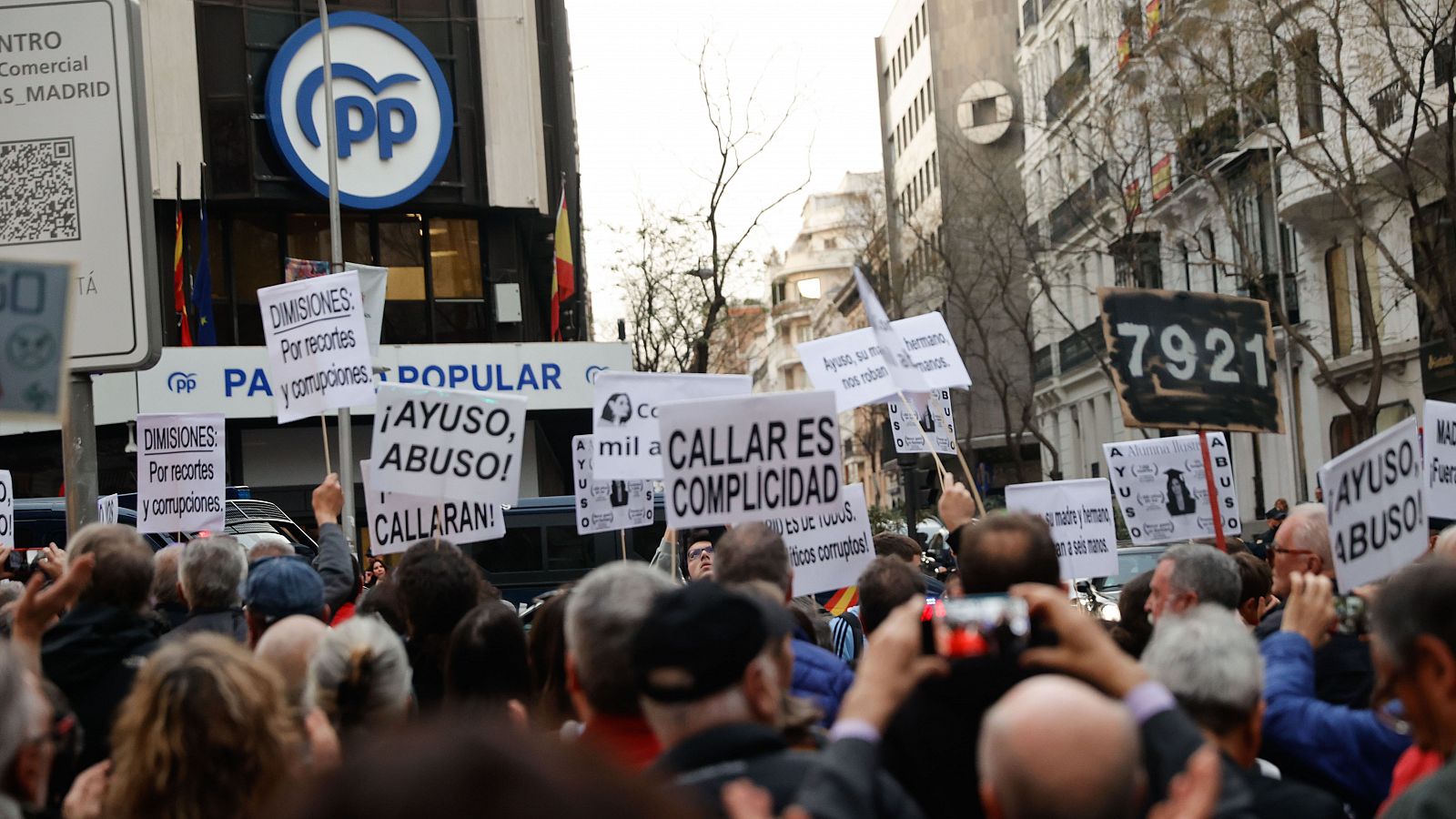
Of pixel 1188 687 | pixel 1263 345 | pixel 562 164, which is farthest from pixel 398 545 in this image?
pixel 562 164

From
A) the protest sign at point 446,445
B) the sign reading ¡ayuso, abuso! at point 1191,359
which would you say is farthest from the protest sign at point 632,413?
the sign reading ¡ayuso, abuso! at point 1191,359

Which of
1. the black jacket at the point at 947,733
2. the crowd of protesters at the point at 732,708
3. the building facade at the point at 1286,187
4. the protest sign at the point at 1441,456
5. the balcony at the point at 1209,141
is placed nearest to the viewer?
the crowd of protesters at the point at 732,708

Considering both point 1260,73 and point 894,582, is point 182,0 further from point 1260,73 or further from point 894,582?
point 894,582

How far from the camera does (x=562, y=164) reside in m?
36.5

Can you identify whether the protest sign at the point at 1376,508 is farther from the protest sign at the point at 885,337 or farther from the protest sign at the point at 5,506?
the protest sign at the point at 5,506

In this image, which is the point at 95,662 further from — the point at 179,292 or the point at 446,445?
the point at 179,292

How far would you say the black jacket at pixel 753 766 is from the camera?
118 inches

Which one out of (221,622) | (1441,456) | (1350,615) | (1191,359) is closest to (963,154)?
(1191,359)

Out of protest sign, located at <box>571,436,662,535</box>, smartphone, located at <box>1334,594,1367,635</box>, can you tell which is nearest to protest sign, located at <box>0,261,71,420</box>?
smartphone, located at <box>1334,594,1367,635</box>

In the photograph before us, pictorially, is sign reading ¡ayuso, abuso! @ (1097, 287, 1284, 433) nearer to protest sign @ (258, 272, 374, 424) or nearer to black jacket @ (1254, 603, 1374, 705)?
black jacket @ (1254, 603, 1374, 705)

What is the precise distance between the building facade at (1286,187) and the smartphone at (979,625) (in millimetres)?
18141

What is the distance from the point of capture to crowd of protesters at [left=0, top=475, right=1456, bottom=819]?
2.47 m

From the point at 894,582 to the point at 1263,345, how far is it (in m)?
3.53

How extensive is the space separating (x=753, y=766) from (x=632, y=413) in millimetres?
7524
